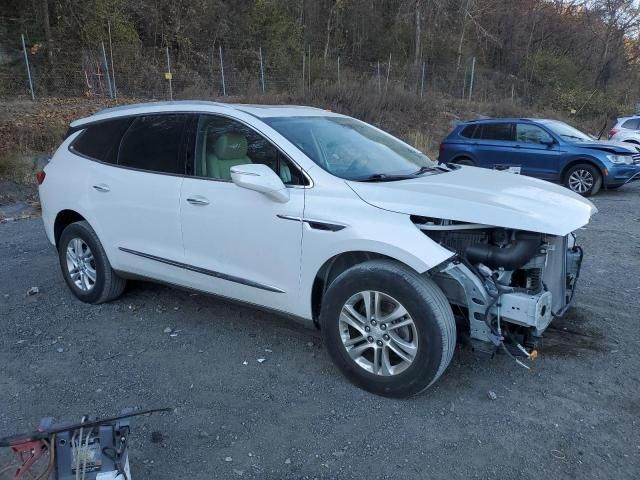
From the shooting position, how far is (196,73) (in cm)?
1898

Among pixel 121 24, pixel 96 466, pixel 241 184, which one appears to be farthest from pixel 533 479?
pixel 121 24

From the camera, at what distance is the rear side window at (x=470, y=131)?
12.5 metres

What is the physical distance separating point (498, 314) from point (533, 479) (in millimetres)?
889

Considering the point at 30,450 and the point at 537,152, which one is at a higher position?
the point at 30,450

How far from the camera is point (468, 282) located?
3.10 meters

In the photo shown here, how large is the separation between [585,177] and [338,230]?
9291 millimetres

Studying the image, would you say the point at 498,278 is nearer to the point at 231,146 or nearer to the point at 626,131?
the point at 231,146

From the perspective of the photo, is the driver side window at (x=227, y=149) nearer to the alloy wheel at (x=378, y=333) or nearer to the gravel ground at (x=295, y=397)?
the alloy wheel at (x=378, y=333)

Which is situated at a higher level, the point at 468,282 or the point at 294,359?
the point at 468,282

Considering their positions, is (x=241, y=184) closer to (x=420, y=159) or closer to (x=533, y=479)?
(x=420, y=159)

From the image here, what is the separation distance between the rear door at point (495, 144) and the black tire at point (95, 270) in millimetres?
9136

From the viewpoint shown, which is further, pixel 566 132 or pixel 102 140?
pixel 566 132

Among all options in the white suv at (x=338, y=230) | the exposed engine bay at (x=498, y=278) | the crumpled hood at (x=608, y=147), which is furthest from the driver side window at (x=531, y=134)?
the exposed engine bay at (x=498, y=278)

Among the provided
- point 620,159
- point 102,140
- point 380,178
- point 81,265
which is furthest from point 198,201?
point 620,159
